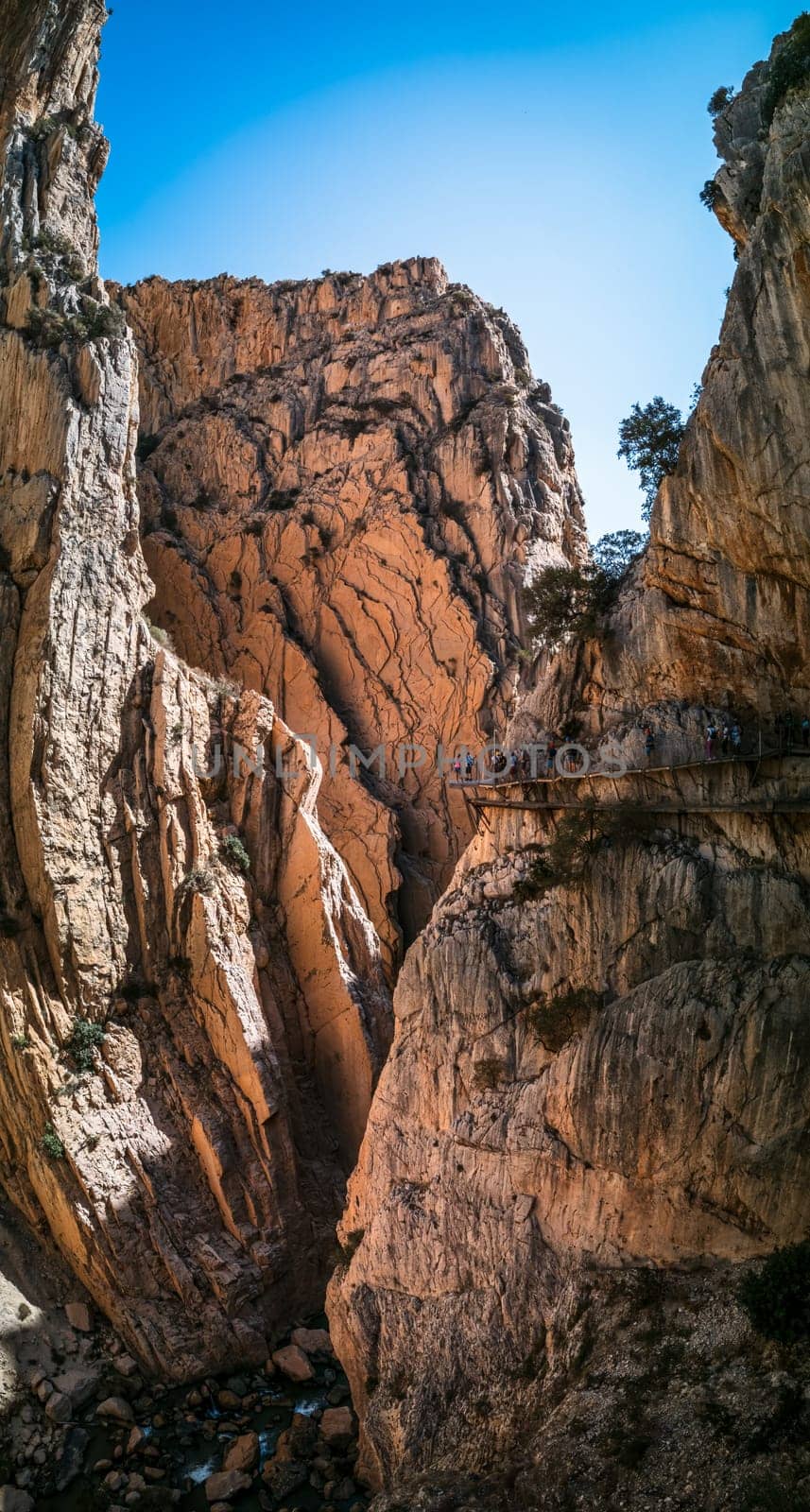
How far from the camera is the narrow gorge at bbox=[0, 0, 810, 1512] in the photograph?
20.0m

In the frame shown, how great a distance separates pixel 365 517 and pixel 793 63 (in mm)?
26629

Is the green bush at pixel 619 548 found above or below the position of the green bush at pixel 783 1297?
above

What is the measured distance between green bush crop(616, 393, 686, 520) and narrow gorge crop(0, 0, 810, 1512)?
3.76 metres

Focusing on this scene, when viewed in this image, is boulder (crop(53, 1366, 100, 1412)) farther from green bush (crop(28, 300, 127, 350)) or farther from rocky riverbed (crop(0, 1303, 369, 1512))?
green bush (crop(28, 300, 127, 350))

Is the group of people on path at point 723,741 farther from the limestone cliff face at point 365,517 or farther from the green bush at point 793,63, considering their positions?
the limestone cliff face at point 365,517

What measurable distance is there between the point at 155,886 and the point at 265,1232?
1069cm

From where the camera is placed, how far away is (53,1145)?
2831 centimetres

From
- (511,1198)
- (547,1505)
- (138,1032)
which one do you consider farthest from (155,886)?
(547,1505)

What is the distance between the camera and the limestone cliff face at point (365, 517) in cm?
4281

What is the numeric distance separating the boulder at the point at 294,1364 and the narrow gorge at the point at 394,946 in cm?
7


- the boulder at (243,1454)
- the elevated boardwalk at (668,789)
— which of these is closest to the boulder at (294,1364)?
the boulder at (243,1454)

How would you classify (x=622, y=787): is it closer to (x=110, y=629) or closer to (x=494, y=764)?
(x=494, y=764)

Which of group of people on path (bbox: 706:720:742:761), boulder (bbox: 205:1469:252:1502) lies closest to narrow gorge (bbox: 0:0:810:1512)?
boulder (bbox: 205:1469:252:1502)

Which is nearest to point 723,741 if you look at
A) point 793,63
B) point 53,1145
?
point 793,63
